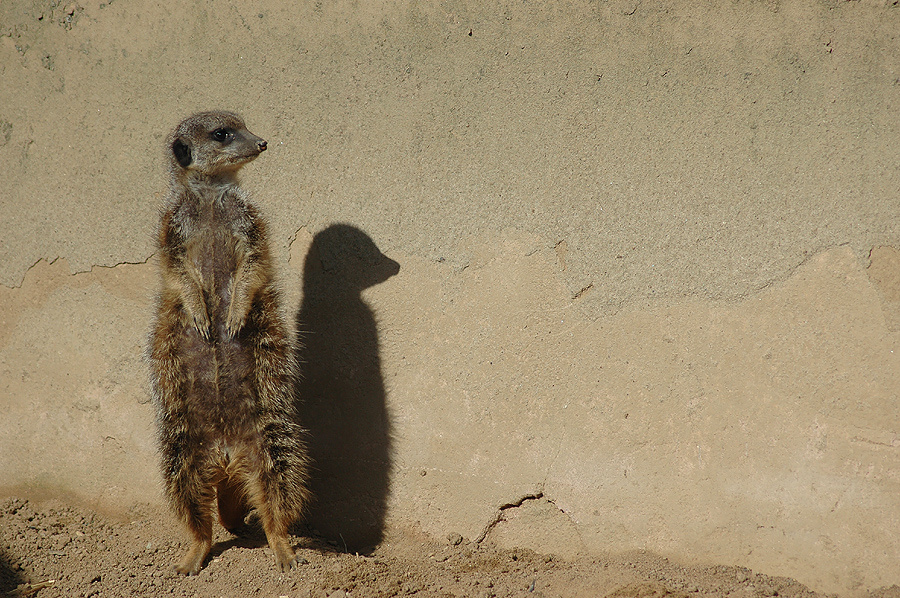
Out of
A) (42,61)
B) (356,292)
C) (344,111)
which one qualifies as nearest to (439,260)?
(356,292)

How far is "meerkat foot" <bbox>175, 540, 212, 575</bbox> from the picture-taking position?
2.31 meters

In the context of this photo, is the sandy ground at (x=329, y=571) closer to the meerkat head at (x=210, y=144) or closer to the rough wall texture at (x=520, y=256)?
the rough wall texture at (x=520, y=256)

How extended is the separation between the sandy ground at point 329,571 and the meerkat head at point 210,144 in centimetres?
145

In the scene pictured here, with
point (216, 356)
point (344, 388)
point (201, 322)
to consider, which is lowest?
point (344, 388)

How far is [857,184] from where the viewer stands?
223cm

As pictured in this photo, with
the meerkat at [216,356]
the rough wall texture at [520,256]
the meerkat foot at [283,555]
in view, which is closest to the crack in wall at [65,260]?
the rough wall texture at [520,256]

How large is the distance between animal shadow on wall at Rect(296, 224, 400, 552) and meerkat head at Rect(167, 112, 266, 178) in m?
0.48

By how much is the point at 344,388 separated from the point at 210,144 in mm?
1076

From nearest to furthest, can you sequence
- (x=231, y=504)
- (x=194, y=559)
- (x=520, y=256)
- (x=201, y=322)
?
(x=201, y=322) < (x=194, y=559) < (x=520, y=256) < (x=231, y=504)

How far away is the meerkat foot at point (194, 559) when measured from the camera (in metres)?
2.31

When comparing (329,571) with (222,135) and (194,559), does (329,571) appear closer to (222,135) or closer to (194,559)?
(194,559)

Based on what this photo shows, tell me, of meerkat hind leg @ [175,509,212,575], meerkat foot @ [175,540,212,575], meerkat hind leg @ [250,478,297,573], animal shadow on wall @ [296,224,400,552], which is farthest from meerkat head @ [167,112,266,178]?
meerkat foot @ [175,540,212,575]

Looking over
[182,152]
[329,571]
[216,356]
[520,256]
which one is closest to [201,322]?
[216,356]

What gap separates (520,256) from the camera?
2.46 m
